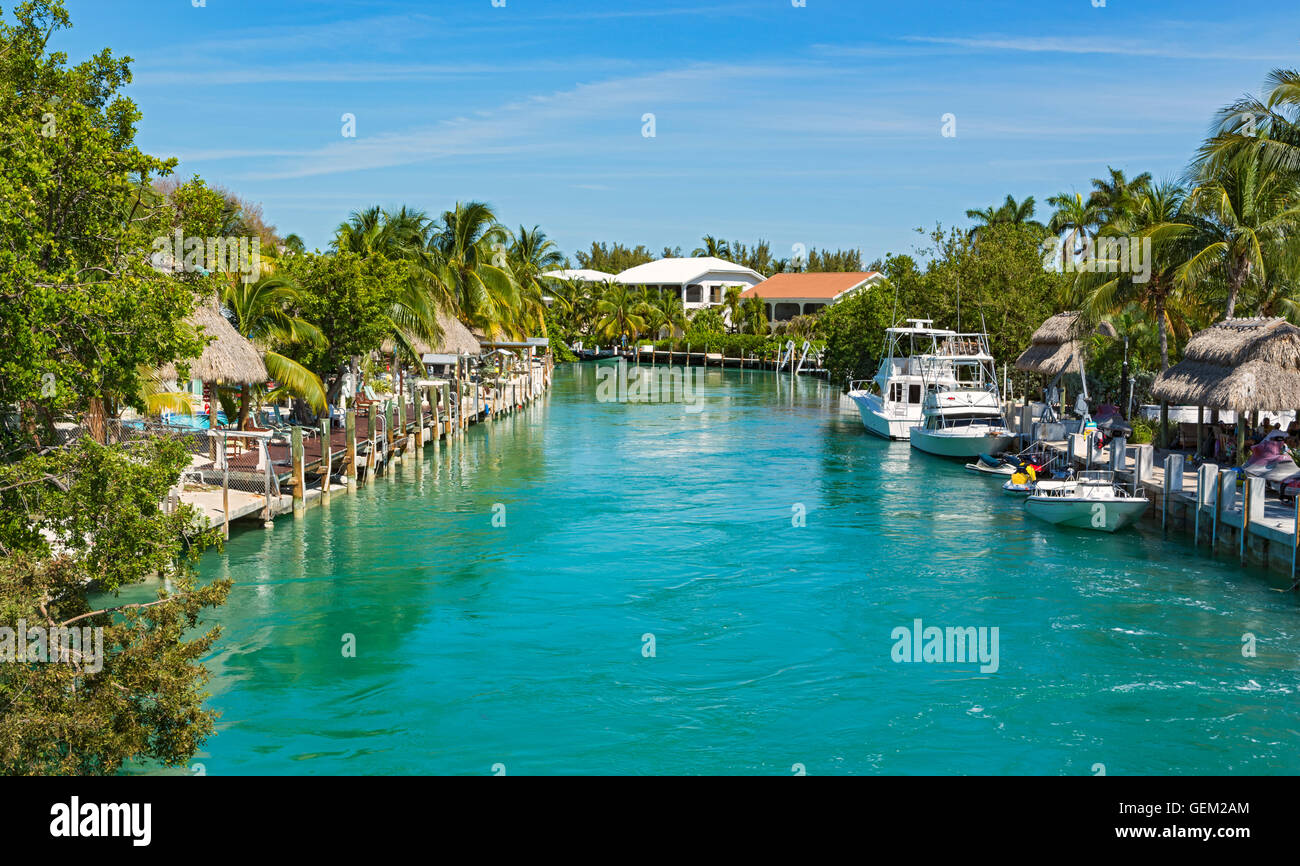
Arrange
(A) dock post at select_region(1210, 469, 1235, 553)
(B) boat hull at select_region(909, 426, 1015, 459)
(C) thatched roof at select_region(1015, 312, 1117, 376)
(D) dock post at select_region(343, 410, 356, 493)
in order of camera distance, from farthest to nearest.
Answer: (B) boat hull at select_region(909, 426, 1015, 459)
(C) thatched roof at select_region(1015, 312, 1117, 376)
(D) dock post at select_region(343, 410, 356, 493)
(A) dock post at select_region(1210, 469, 1235, 553)

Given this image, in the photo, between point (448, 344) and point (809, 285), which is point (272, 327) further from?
point (809, 285)

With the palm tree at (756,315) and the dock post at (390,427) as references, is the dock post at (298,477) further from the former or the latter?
the palm tree at (756,315)

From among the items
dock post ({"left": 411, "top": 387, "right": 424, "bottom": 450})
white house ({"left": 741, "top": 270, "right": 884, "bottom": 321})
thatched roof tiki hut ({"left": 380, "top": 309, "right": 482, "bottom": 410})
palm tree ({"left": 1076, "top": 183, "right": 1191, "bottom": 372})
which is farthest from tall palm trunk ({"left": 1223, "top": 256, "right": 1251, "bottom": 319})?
white house ({"left": 741, "top": 270, "right": 884, "bottom": 321})

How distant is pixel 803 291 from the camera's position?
318 ft

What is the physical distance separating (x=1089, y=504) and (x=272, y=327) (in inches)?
811

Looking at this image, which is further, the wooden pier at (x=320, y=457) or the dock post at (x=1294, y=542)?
the wooden pier at (x=320, y=457)

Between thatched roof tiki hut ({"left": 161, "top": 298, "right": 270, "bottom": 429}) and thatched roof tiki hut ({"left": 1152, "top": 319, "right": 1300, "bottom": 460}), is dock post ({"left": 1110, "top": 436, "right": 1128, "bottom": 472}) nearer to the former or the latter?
thatched roof tiki hut ({"left": 1152, "top": 319, "right": 1300, "bottom": 460})

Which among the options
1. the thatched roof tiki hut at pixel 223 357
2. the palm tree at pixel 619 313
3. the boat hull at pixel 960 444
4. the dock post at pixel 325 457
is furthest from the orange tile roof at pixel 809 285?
the thatched roof tiki hut at pixel 223 357

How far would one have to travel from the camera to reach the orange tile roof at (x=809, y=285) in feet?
309

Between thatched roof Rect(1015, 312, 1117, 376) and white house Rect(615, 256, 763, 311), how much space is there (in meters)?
70.5

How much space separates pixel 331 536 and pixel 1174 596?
16739 mm

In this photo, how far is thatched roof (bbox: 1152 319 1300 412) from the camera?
22.1 meters

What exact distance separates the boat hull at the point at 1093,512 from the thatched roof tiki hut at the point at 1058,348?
8.58m

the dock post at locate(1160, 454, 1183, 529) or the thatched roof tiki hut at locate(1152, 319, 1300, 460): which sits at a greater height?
the thatched roof tiki hut at locate(1152, 319, 1300, 460)
